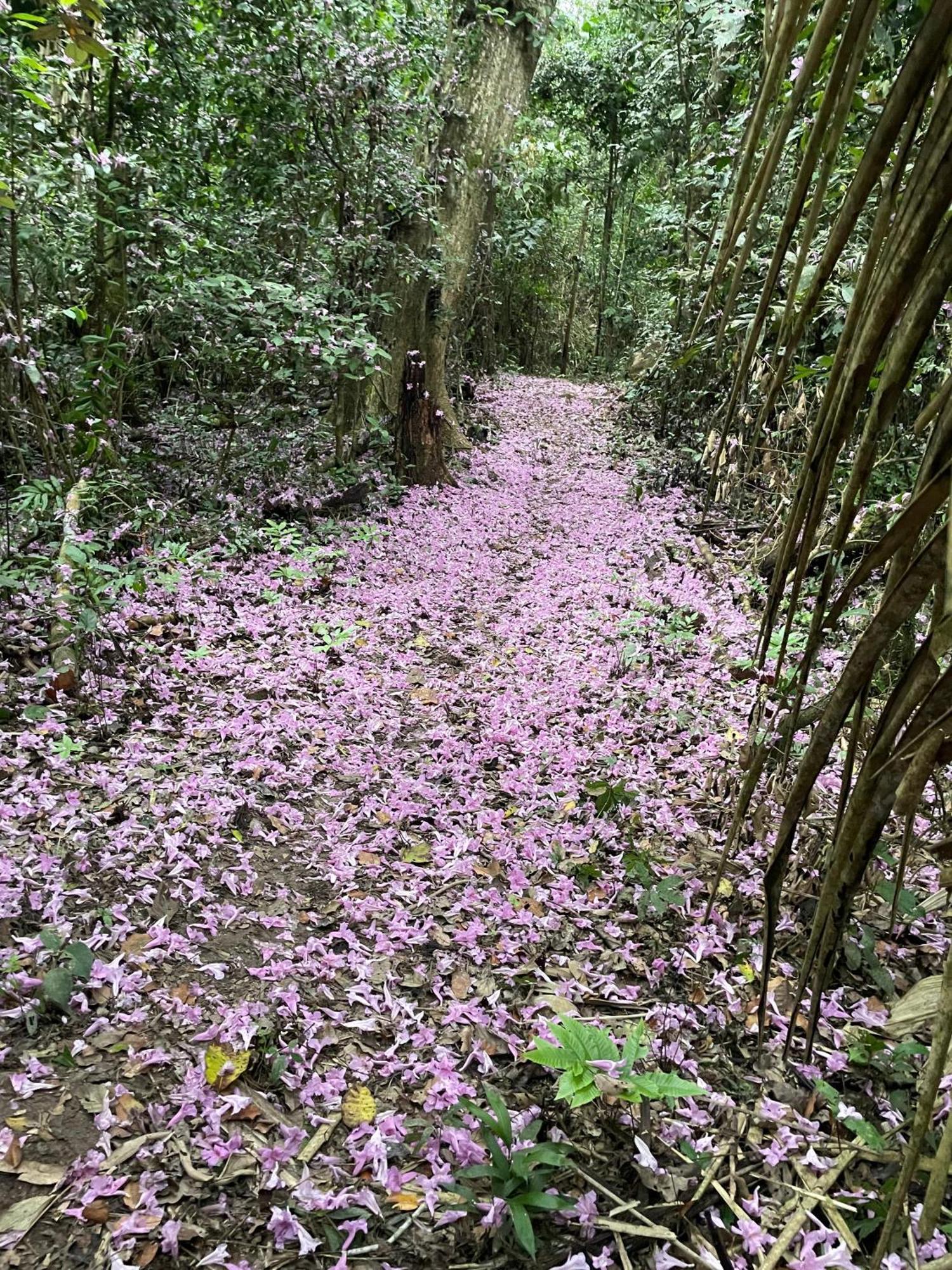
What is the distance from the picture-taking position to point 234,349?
515 centimetres

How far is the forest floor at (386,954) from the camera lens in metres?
1.56

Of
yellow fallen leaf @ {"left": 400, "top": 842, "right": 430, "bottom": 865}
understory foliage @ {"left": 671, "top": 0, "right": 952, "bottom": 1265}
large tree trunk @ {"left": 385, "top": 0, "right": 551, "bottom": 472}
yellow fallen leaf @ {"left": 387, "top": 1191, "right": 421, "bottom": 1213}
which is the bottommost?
yellow fallen leaf @ {"left": 387, "top": 1191, "right": 421, "bottom": 1213}

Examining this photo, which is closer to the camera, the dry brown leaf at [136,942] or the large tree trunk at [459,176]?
the dry brown leaf at [136,942]

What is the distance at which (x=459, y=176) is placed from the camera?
6812 mm

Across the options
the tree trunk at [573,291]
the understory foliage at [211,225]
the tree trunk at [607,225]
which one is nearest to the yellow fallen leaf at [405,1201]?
the understory foliage at [211,225]

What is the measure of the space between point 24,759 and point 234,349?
3266 mm

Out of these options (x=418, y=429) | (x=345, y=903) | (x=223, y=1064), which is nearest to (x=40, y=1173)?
(x=223, y=1064)

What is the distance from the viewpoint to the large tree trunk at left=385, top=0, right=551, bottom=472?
6547 millimetres

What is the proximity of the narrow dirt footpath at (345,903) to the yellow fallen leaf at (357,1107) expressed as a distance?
15 millimetres

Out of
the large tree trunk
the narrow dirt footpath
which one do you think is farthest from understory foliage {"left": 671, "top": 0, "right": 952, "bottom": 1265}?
the large tree trunk

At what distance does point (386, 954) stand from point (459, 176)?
6.62m

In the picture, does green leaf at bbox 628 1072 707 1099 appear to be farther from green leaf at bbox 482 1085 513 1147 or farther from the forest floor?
green leaf at bbox 482 1085 513 1147

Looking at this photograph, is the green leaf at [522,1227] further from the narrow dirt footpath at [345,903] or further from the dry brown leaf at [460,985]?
the dry brown leaf at [460,985]

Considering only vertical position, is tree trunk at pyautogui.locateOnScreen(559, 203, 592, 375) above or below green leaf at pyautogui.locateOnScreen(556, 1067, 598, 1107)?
above
